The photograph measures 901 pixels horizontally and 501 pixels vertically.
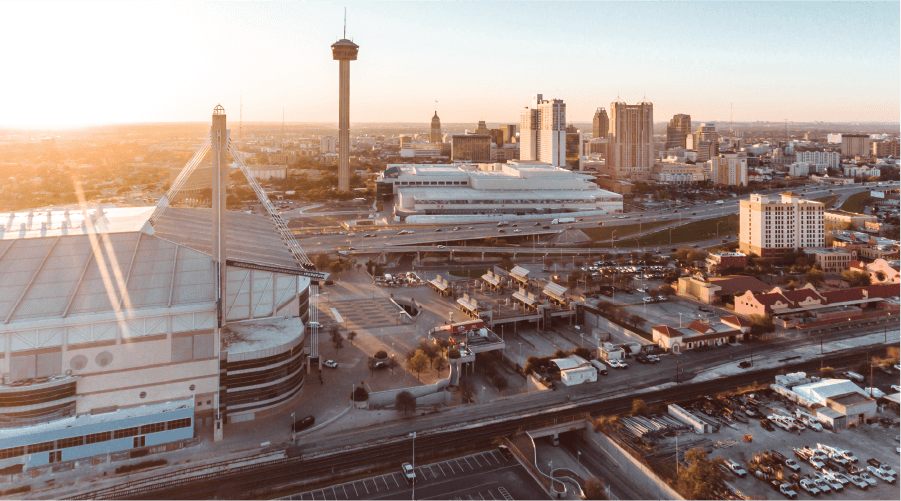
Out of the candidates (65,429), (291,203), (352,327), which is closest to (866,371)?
(352,327)

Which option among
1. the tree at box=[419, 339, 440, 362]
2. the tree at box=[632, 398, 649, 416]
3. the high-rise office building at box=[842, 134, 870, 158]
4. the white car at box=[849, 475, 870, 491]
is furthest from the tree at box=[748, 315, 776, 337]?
the high-rise office building at box=[842, 134, 870, 158]

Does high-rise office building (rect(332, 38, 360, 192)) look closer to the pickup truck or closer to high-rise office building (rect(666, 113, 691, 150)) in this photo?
the pickup truck

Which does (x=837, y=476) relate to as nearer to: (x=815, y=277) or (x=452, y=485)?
(x=452, y=485)

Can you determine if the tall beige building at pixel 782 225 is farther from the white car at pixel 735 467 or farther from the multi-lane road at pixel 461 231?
the white car at pixel 735 467

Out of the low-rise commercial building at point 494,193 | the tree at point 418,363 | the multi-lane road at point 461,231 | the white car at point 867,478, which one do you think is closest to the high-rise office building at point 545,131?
the low-rise commercial building at point 494,193

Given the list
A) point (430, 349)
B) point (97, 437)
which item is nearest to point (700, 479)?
point (430, 349)
